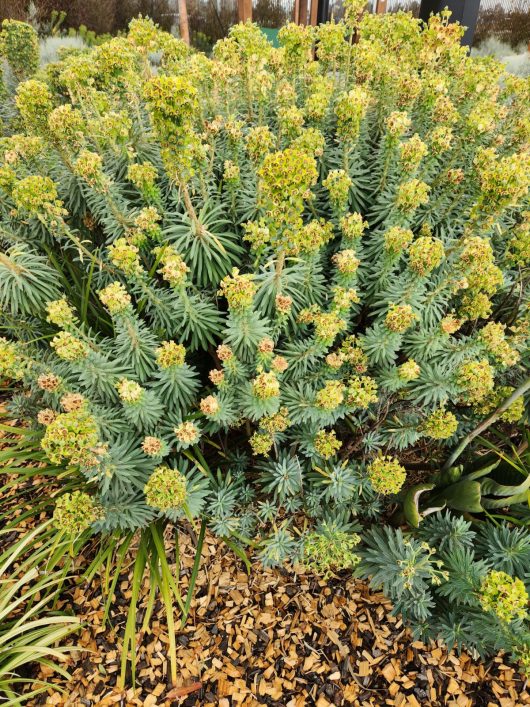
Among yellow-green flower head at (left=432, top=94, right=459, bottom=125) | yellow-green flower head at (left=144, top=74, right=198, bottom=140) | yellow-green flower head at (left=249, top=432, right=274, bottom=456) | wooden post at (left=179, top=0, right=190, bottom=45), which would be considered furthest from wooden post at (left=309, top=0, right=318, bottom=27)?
yellow-green flower head at (left=249, top=432, right=274, bottom=456)

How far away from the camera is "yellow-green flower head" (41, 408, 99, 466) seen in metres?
1.69

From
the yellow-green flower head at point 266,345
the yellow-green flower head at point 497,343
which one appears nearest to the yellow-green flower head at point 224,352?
the yellow-green flower head at point 266,345

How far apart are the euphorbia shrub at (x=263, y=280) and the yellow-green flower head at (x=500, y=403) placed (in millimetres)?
17

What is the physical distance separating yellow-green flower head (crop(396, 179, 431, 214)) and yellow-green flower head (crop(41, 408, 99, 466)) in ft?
5.78

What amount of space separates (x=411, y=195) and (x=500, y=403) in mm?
1278

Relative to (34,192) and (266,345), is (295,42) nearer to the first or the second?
(34,192)

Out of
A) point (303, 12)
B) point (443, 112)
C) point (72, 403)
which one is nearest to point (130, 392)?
point (72, 403)

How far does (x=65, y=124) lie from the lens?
2330 mm

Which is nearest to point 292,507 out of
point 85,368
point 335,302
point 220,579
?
point 220,579

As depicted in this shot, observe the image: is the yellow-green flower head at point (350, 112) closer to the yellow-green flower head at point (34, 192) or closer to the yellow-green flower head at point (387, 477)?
the yellow-green flower head at point (34, 192)

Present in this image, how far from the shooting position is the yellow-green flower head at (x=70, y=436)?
1.69 metres

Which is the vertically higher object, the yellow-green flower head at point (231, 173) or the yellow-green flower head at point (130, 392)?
the yellow-green flower head at point (231, 173)

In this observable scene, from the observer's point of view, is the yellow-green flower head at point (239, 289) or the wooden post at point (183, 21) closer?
the yellow-green flower head at point (239, 289)

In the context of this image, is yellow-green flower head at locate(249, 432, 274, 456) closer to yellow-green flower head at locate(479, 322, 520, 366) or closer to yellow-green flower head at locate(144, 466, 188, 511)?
yellow-green flower head at locate(144, 466, 188, 511)
